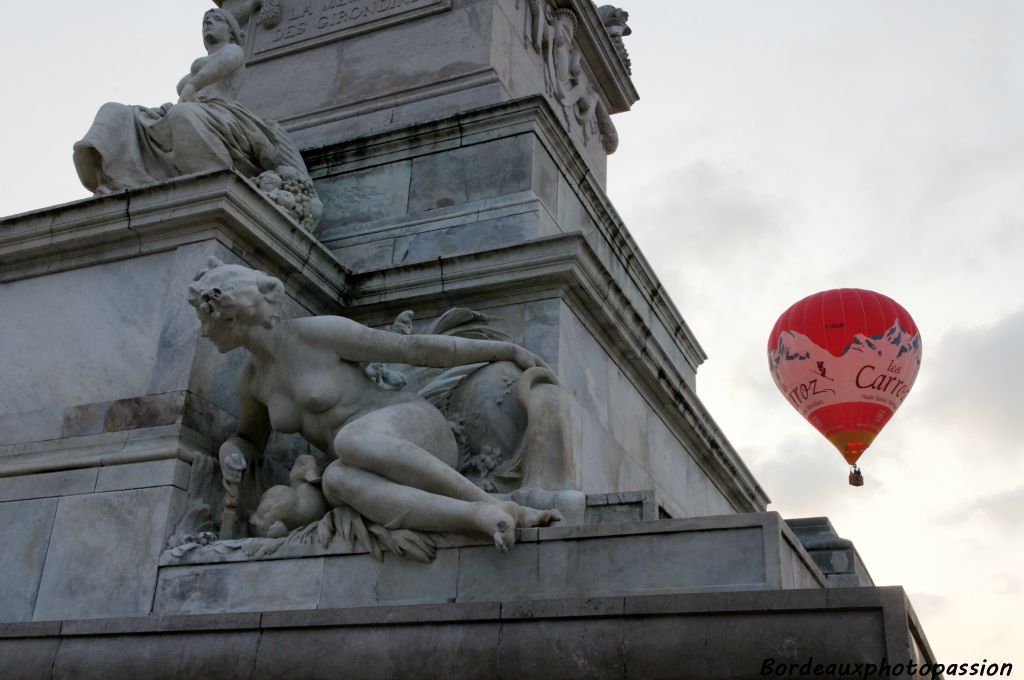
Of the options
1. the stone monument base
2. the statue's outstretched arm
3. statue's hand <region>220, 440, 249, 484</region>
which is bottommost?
the stone monument base

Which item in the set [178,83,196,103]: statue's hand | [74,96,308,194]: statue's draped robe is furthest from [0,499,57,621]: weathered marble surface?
[178,83,196,103]: statue's hand

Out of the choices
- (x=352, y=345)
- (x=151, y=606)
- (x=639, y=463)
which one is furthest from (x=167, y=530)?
(x=639, y=463)

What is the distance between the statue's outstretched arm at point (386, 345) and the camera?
21.4 ft

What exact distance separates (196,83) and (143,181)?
3.71ft

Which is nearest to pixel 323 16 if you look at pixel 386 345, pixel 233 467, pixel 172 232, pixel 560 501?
pixel 172 232

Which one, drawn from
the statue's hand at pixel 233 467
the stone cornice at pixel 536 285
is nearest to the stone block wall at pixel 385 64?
the stone cornice at pixel 536 285

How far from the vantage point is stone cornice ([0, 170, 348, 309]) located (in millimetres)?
7387

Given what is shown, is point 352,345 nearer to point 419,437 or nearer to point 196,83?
point 419,437

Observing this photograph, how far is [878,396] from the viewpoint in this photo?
45.3ft

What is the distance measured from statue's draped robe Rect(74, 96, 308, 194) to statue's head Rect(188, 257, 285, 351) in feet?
6.78

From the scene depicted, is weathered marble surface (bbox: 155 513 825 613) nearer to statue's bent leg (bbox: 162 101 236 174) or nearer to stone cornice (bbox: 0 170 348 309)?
stone cornice (bbox: 0 170 348 309)

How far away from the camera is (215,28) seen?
946 centimetres

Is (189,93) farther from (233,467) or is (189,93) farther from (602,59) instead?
(602,59)

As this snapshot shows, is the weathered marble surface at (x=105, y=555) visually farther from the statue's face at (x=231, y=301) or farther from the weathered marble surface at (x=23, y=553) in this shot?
the statue's face at (x=231, y=301)
